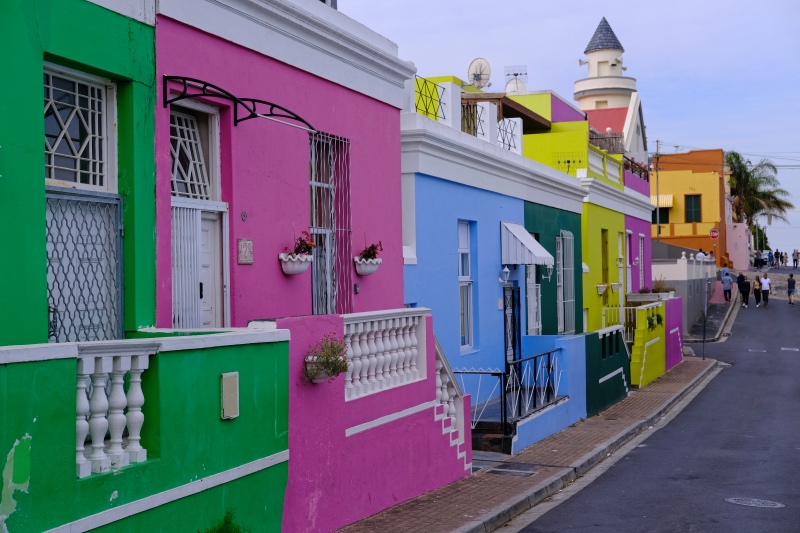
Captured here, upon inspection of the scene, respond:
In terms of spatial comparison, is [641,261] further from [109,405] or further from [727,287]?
[109,405]

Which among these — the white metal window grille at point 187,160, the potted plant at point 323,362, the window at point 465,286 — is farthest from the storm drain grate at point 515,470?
the white metal window grille at point 187,160

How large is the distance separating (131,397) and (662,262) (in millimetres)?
38379

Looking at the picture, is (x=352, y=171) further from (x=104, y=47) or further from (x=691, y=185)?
(x=691, y=185)

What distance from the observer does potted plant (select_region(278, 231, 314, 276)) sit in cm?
999

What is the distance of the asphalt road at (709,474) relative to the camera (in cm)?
975

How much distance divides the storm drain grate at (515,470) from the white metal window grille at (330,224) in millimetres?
2801

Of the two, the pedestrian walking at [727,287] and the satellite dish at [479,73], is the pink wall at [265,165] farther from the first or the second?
the pedestrian walking at [727,287]

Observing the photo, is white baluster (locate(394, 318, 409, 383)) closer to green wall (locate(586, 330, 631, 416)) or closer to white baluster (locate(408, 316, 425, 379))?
white baluster (locate(408, 316, 425, 379))

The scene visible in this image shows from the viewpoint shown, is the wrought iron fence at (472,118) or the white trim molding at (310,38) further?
the wrought iron fence at (472,118)

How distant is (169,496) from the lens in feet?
21.0

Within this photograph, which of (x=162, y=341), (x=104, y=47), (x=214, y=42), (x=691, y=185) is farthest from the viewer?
(x=691, y=185)

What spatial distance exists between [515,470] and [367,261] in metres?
3.26

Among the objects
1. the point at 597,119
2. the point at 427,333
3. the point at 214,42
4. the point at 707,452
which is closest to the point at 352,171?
the point at 427,333

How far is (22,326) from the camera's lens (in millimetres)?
6684
